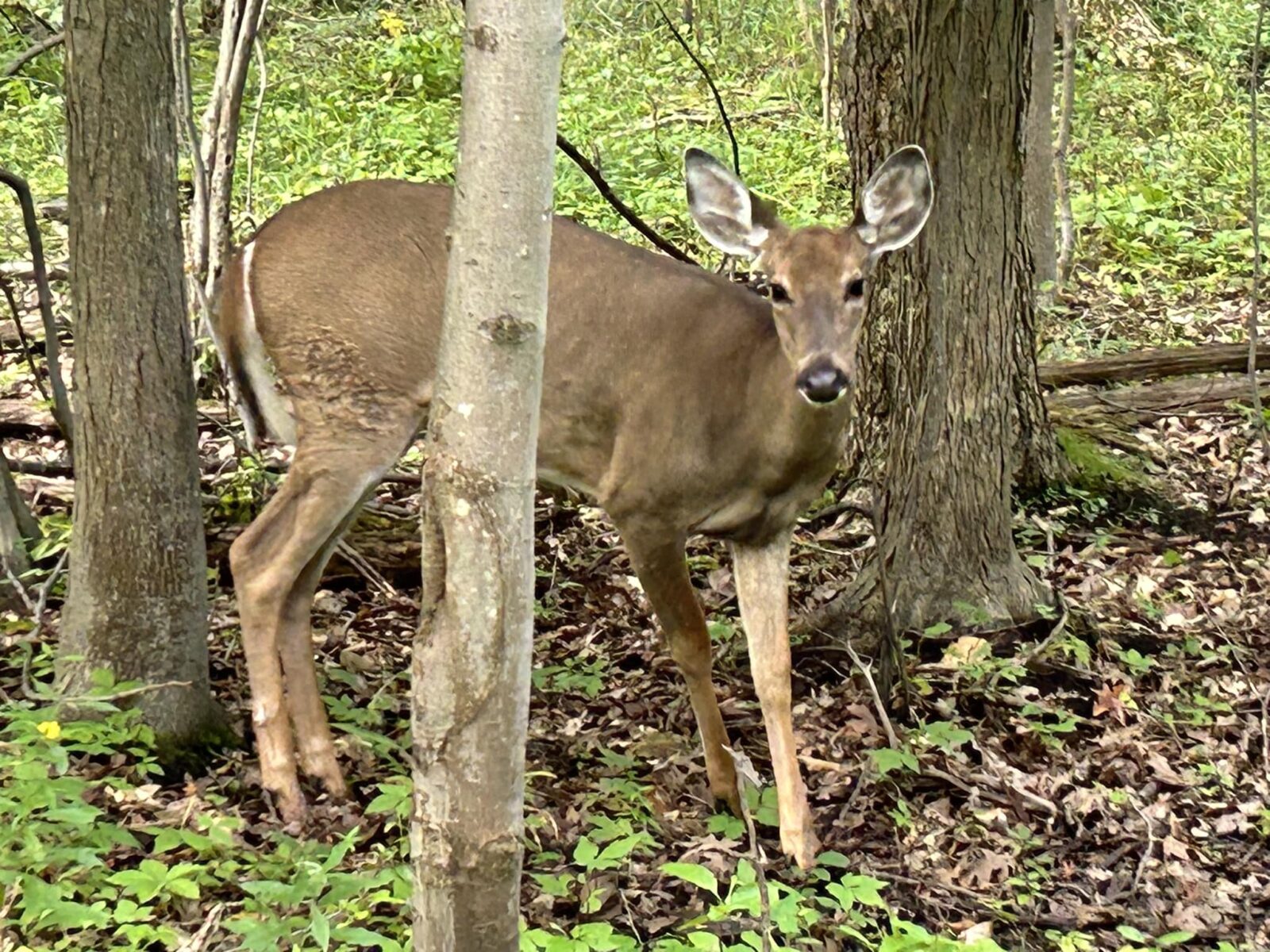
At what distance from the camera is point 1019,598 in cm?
552

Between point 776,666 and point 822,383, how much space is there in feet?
3.23

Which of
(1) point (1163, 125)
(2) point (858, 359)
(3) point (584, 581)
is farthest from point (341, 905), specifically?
(1) point (1163, 125)

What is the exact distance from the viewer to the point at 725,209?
4.55m

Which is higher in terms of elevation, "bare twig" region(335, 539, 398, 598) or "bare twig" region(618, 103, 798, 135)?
"bare twig" region(618, 103, 798, 135)

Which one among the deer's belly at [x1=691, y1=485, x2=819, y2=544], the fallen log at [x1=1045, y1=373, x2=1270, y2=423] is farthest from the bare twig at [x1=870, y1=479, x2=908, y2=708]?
the fallen log at [x1=1045, y1=373, x2=1270, y2=423]

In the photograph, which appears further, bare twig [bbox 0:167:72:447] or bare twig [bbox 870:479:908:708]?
bare twig [bbox 870:479:908:708]

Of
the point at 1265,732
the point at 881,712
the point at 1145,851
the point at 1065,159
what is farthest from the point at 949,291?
the point at 1065,159

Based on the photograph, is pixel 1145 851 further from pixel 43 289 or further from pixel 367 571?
pixel 43 289

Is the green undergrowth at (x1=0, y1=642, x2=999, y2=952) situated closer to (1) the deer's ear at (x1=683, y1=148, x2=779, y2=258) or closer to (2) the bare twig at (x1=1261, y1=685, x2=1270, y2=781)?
(2) the bare twig at (x1=1261, y1=685, x2=1270, y2=781)

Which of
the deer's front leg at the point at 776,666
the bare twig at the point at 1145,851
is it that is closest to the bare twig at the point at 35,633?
the deer's front leg at the point at 776,666

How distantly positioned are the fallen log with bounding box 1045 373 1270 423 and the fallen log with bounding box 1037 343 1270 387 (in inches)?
2.3

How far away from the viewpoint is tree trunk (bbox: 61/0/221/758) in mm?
3980

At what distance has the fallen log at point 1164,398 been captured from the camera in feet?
24.3

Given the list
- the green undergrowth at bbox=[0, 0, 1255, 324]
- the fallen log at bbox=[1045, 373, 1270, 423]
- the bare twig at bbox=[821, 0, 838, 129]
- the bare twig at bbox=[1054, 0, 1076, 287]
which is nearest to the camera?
the fallen log at bbox=[1045, 373, 1270, 423]
